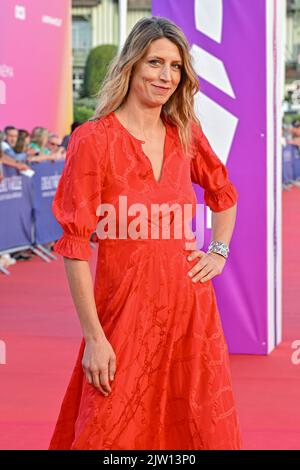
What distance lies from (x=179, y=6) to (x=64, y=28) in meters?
9.12

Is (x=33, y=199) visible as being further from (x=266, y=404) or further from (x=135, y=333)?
(x=135, y=333)

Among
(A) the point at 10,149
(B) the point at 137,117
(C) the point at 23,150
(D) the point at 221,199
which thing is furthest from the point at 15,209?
(B) the point at 137,117

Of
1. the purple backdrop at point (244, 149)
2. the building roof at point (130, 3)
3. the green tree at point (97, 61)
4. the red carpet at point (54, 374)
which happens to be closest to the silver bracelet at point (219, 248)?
the red carpet at point (54, 374)

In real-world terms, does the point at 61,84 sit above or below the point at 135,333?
above

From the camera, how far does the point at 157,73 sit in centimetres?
355

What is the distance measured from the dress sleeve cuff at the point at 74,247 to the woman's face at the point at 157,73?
0.50 m

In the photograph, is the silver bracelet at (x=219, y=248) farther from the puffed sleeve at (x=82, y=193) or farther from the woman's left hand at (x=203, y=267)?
the puffed sleeve at (x=82, y=193)

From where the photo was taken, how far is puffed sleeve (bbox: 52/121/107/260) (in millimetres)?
3449

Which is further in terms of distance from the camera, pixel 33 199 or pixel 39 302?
pixel 33 199

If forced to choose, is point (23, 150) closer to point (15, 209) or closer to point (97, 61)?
point (15, 209)

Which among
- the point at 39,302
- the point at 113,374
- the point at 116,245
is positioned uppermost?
the point at 116,245

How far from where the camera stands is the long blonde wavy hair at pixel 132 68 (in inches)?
140

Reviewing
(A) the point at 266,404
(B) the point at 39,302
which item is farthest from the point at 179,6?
(B) the point at 39,302

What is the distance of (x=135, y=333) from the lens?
3.54 metres
